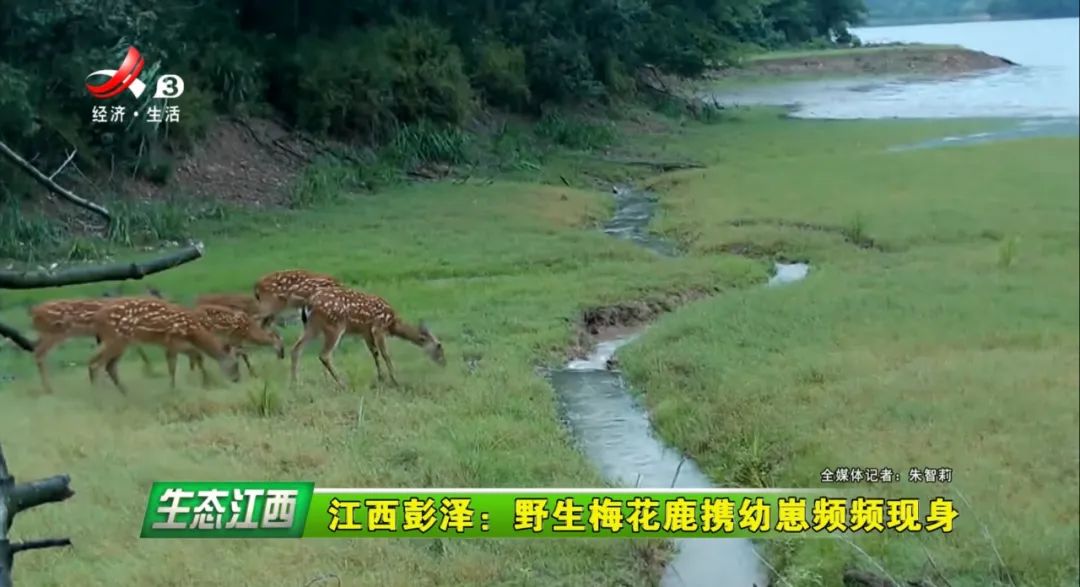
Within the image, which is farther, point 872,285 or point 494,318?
point 494,318

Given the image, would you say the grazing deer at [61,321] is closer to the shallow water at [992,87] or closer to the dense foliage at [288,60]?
the dense foliage at [288,60]

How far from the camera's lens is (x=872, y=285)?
2537 mm

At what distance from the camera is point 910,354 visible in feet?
7.39

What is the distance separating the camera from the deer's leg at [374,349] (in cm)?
269

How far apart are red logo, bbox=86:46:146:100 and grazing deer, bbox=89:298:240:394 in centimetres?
39

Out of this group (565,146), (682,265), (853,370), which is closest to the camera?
(853,370)

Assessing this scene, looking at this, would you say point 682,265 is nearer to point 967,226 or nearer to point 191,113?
point 967,226

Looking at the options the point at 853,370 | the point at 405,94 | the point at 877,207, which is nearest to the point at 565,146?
the point at 405,94

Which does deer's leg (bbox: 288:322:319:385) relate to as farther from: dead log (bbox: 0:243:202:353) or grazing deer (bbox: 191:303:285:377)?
dead log (bbox: 0:243:202:353)

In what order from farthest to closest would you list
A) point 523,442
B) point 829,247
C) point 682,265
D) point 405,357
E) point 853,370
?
point 682,265 < point 829,247 < point 405,357 < point 523,442 < point 853,370

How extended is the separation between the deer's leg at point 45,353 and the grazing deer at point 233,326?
290 mm

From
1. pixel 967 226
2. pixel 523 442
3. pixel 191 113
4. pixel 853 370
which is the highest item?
pixel 191 113

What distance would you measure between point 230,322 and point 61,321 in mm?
318

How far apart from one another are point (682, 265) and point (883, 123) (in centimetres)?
69
